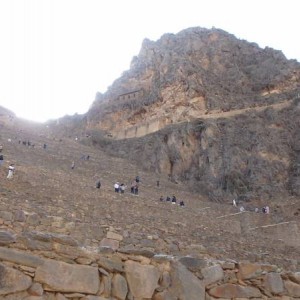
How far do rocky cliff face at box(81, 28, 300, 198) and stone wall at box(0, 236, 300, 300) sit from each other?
27.3 m

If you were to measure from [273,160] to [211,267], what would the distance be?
1213 inches

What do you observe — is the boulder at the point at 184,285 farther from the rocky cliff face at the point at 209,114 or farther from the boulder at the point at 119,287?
the rocky cliff face at the point at 209,114

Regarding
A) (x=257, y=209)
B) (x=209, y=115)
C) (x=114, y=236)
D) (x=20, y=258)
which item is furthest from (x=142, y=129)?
(x=20, y=258)

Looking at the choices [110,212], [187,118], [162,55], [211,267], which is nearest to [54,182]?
[110,212]

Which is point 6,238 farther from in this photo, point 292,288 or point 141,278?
point 292,288

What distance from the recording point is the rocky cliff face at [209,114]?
3453 centimetres

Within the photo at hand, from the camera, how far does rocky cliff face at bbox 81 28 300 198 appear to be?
34.5 metres

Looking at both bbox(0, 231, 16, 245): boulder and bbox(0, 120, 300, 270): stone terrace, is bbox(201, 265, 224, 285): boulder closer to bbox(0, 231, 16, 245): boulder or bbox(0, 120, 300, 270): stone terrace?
bbox(0, 120, 300, 270): stone terrace

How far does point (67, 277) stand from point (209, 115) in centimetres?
4012

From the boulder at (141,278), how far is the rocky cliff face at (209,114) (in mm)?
28238

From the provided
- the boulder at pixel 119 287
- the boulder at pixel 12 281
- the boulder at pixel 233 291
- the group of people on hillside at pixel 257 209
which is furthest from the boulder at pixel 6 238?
the group of people on hillside at pixel 257 209

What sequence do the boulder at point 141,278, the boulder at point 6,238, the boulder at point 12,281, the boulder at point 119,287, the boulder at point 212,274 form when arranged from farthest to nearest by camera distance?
the boulder at point 212,274 < the boulder at point 141,278 < the boulder at point 119,287 < the boulder at point 6,238 < the boulder at point 12,281

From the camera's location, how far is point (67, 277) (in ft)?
13.6

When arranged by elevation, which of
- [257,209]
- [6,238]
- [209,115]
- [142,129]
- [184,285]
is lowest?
[184,285]
